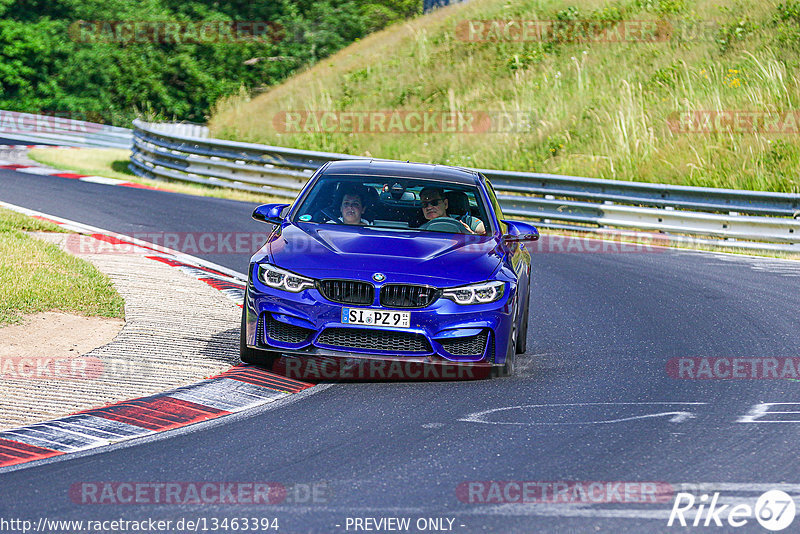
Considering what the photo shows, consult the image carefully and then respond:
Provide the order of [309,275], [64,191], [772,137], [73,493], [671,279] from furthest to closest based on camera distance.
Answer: [772,137] → [64,191] → [671,279] → [309,275] → [73,493]

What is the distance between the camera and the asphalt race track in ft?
17.4

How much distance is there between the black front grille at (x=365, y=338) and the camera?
7.95 meters

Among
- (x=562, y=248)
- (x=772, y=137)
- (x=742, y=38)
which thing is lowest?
(x=562, y=248)

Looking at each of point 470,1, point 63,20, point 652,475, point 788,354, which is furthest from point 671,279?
point 63,20

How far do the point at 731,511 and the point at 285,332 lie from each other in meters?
3.69

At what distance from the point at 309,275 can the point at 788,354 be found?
4485 millimetres

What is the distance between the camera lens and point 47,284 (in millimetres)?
10922

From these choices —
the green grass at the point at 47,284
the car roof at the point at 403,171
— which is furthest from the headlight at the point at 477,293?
the green grass at the point at 47,284

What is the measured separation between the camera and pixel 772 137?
79.9 ft

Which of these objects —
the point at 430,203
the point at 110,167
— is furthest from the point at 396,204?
the point at 110,167

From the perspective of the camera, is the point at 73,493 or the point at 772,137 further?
the point at 772,137

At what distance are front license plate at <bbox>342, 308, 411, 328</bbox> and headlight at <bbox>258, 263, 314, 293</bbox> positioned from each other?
1.17 ft

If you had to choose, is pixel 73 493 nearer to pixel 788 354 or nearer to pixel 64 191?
pixel 788 354

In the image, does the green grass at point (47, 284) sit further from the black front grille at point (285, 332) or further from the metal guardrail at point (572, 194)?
the metal guardrail at point (572, 194)
